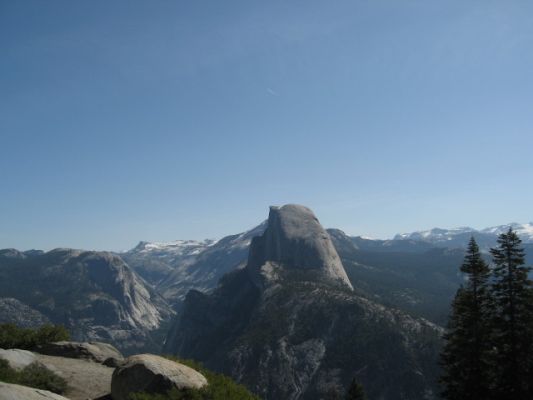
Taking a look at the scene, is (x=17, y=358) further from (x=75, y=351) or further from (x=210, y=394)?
(x=210, y=394)

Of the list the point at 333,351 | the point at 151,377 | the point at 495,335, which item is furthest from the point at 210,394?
the point at 333,351

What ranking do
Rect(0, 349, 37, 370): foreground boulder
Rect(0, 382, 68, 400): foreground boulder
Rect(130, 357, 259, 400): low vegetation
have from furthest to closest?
1. Rect(0, 349, 37, 370): foreground boulder
2. Rect(130, 357, 259, 400): low vegetation
3. Rect(0, 382, 68, 400): foreground boulder

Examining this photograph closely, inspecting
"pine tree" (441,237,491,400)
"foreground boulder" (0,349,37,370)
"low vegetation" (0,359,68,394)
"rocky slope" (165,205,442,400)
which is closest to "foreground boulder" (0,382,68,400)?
"low vegetation" (0,359,68,394)

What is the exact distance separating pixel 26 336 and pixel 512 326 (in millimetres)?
40296

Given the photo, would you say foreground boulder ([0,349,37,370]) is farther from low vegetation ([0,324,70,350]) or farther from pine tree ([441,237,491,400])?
pine tree ([441,237,491,400])

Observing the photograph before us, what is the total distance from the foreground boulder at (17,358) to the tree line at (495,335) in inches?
1313

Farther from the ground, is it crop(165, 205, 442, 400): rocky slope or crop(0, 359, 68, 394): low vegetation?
crop(0, 359, 68, 394): low vegetation

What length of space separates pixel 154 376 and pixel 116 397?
323 centimetres

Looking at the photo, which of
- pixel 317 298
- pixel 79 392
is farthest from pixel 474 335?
pixel 317 298

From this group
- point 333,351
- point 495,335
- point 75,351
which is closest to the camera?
point 75,351

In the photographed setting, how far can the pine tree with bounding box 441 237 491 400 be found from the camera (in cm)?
3684

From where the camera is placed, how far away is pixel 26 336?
36.3m

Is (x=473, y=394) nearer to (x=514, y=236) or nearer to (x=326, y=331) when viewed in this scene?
(x=514, y=236)

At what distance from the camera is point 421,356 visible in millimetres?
141250
